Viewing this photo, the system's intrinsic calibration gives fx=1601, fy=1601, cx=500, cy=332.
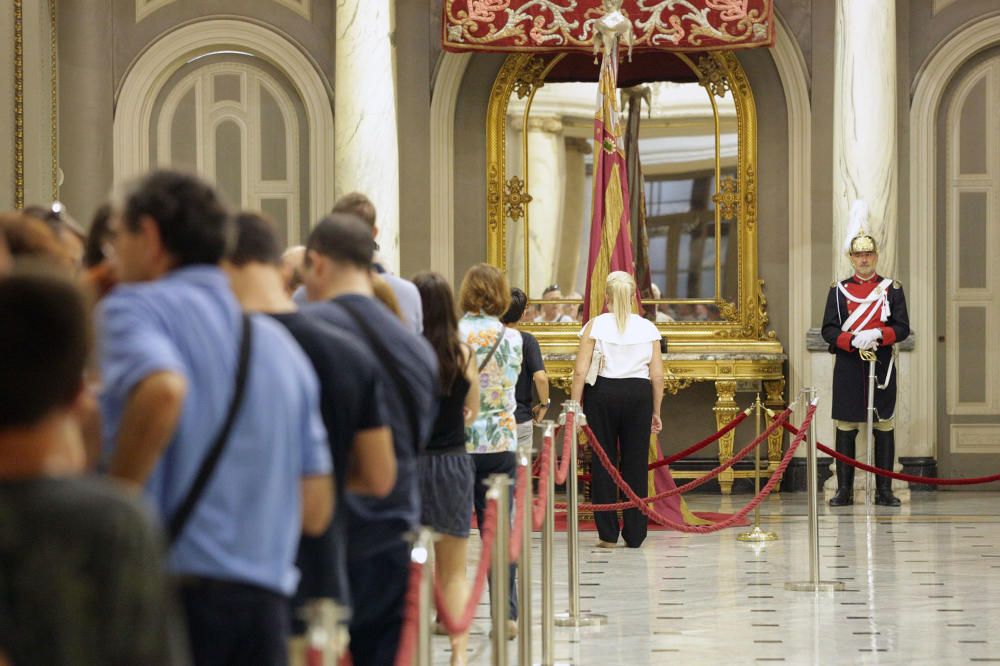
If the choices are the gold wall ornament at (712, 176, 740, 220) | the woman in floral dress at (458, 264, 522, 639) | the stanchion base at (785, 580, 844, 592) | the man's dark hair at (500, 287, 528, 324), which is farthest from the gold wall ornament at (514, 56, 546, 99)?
the woman in floral dress at (458, 264, 522, 639)

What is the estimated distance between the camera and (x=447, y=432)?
5.54 meters

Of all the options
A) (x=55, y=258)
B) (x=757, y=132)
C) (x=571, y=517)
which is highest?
(x=757, y=132)

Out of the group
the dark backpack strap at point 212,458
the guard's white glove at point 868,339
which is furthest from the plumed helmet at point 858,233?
the dark backpack strap at point 212,458

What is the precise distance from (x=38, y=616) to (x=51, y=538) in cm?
10

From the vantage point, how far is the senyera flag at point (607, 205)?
10.6 m

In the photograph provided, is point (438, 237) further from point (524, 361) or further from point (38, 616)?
point (38, 616)

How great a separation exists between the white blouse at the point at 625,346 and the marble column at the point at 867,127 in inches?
128

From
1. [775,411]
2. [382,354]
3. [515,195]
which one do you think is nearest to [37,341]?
[382,354]

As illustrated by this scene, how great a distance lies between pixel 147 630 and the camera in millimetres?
2072

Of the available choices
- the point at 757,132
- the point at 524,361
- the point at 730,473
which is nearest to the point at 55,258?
the point at 524,361

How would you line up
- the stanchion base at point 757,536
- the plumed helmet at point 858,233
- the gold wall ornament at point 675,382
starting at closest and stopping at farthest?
the stanchion base at point 757,536 < the plumed helmet at point 858,233 < the gold wall ornament at point 675,382

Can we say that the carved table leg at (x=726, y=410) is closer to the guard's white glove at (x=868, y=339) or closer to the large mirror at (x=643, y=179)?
the large mirror at (x=643, y=179)

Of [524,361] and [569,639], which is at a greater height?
[524,361]

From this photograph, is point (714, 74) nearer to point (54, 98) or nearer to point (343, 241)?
point (54, 98)
